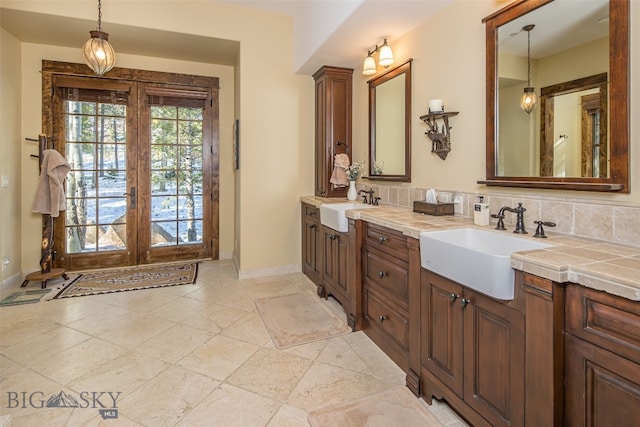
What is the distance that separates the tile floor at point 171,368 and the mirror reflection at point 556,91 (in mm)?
1463

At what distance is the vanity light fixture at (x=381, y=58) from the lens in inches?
114

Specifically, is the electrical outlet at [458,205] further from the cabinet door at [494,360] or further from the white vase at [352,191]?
the white vase at [352,191]

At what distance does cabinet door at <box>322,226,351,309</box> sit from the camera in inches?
110

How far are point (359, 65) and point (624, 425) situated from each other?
12.0 ft

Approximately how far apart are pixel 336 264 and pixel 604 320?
7.04ft

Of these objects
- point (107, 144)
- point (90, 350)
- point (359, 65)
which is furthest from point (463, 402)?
point (107, 144)

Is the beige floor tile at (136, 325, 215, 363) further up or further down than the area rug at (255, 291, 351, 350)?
further down

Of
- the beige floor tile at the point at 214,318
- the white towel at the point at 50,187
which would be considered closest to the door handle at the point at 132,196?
the white towel at the point at 50,187

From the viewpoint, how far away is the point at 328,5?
2924 mm

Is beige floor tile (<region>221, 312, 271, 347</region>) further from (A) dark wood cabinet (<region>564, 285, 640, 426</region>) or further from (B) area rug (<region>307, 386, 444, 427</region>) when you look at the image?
(A) dark wood cabinet (<region>564, 285, 640, 426</region>)

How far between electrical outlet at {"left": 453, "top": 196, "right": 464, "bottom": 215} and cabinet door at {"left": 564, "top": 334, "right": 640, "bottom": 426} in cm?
133

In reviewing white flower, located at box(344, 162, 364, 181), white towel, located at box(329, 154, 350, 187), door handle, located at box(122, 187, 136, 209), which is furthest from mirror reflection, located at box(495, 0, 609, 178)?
door handle, located at box(122, 187, 136, 209)

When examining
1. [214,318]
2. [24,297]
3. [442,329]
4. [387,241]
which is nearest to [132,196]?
[24,297]

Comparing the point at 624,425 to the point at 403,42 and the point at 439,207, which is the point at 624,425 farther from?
the point at 403,42
